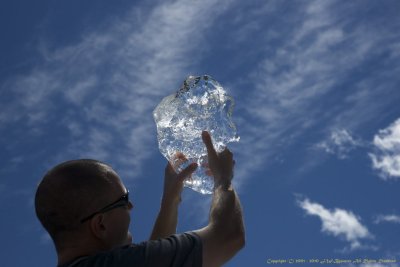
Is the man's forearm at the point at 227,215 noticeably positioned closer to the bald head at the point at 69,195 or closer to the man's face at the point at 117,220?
the man's face at the point at 117,220

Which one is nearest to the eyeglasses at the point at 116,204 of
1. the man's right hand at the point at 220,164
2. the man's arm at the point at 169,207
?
the man's right hand at the point at 220,164

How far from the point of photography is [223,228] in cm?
373

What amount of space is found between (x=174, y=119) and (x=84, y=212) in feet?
9.43

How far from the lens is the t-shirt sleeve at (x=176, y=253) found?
349 centimetres

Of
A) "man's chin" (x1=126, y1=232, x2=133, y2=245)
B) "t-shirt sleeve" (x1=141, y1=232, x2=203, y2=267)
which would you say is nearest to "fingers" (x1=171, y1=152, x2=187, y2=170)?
"man's chin" (x1=126, y1=232, x2=133, y2=245)

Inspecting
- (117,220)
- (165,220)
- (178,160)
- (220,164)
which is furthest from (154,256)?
(178,160)

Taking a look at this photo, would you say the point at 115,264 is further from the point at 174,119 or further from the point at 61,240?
the point at 174,119

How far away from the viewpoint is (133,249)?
356 centimetres

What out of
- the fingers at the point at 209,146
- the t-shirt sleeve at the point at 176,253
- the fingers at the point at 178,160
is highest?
the fingers at the point at 178,160

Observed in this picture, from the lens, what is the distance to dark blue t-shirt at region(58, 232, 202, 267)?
3.48 m

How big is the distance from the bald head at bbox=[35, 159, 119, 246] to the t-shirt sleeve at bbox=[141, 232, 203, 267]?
0.50 m

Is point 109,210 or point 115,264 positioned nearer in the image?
point 115,264

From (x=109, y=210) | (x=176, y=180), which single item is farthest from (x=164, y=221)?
(x=109, y=210)

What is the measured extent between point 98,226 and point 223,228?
0.89 metres
